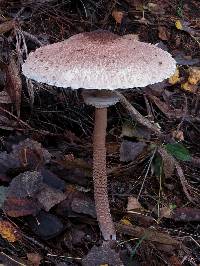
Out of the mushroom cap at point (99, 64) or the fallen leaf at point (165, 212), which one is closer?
the mushroom cap at point (99, 64)

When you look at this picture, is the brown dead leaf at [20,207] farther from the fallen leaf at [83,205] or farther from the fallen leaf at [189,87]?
the fallen leaf at [189,87]

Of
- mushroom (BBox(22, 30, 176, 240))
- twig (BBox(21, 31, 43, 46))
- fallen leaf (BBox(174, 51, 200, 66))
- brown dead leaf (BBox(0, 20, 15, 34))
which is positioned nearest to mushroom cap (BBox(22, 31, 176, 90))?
mushroom (BBox(22, 30, 176, 240))

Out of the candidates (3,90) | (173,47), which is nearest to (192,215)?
(3,90)

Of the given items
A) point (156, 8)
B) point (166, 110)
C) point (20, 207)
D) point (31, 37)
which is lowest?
point (20, 207)

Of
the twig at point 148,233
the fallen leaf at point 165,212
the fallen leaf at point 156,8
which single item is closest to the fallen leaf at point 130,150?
the fallen leaf at point 165,212

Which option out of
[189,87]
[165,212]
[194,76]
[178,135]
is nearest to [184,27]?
[194,76]

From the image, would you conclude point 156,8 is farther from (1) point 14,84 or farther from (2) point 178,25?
(1) point 14,84
